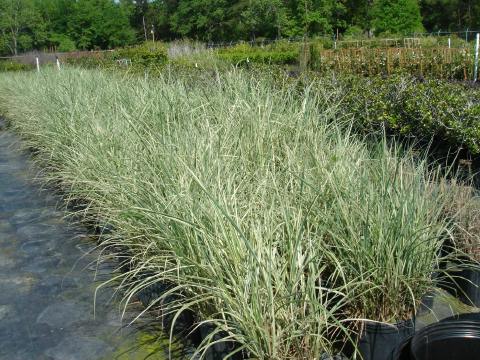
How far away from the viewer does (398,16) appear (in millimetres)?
29391

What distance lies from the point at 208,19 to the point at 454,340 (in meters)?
43.7

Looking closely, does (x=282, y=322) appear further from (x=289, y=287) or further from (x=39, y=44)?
(x=39, y=44)

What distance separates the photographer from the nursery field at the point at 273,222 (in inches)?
73.9

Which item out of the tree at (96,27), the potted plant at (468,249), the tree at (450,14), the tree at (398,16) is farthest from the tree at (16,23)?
the potted plant at (468,249)

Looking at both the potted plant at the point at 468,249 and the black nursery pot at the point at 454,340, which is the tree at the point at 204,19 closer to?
the potted plant at the point at 468,249

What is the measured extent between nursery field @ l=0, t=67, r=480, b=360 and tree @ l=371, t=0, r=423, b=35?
1070 inches

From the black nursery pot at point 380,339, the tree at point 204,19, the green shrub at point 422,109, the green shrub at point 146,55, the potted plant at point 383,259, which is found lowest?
the black nursery pot at point 380,339

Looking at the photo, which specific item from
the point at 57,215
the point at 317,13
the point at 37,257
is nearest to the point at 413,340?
the point at 37,257

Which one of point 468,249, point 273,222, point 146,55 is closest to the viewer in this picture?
point 273,222

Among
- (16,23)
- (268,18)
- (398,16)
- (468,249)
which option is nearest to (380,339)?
(468,249)

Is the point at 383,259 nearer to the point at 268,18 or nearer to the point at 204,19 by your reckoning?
the point at 268,18

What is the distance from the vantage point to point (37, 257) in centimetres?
346

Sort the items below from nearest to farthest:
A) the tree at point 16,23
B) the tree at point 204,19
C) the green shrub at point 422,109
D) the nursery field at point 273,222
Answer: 1. the nursery field at point 273,222
2. the green shrub at point 422,109
3. the tree at point 204,19
4. the tree at point 16,23

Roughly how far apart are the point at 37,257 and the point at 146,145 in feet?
3.49
